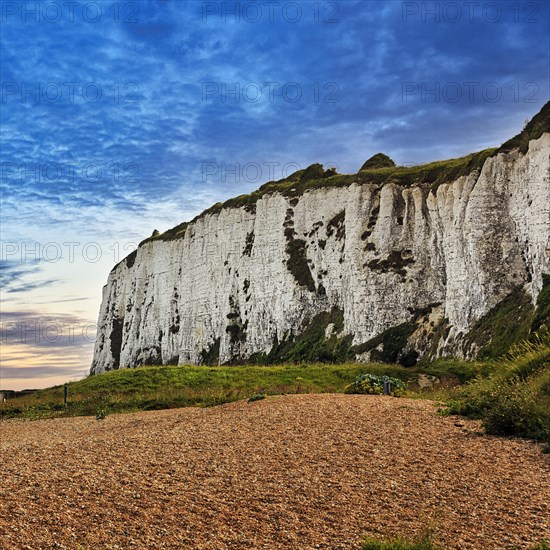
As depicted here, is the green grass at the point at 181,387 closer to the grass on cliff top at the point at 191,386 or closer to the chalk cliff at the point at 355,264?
the grass on cliff top at the point at 191,386

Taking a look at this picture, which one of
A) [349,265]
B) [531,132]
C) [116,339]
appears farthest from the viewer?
[116,339]

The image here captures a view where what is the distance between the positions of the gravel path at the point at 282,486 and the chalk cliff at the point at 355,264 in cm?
2325

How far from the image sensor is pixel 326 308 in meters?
53.2

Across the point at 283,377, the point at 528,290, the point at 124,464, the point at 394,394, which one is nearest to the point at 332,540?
the point at 124,464

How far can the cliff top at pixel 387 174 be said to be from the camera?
120ft

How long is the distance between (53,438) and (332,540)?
10.5 metres

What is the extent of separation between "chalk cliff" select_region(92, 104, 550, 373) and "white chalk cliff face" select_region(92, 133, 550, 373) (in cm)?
11

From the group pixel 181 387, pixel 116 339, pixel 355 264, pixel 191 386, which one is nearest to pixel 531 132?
pixel 355 264

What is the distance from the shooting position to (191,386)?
28.1 metres

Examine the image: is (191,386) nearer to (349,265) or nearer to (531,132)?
(349,265)

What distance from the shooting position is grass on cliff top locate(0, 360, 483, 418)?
22844 mm

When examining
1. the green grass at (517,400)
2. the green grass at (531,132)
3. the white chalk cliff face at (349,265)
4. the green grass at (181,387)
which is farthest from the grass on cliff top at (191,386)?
the green grass at (531,132)

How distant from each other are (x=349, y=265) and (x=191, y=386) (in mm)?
24303

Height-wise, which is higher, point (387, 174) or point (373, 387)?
point (387, 174)
